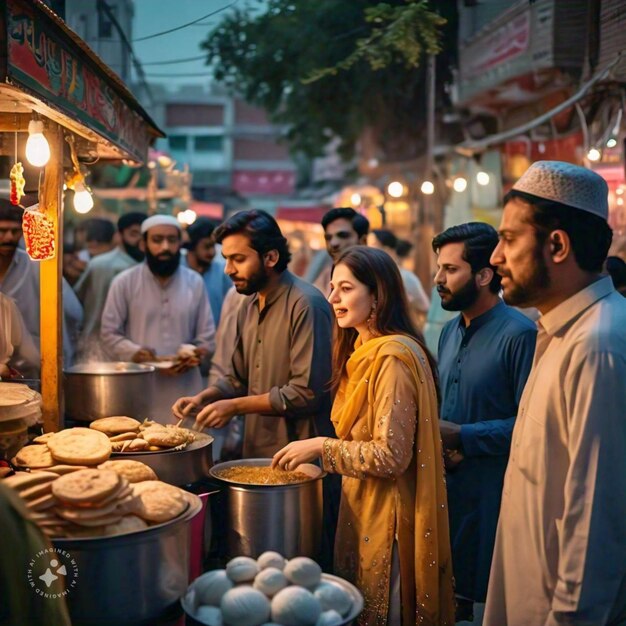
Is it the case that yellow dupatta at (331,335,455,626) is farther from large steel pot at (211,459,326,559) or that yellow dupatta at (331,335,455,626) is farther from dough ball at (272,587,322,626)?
dough ball at (272,587,322,626)

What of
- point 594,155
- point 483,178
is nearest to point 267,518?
point 594,155

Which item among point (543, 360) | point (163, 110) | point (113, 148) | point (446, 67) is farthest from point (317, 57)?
point (163, 110)

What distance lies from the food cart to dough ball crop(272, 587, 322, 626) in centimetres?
180

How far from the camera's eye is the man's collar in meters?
2.29

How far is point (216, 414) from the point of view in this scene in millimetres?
3695

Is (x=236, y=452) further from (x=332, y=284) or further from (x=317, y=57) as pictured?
(x=317, y=57)

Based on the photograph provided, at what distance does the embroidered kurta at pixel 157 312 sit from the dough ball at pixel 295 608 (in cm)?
407

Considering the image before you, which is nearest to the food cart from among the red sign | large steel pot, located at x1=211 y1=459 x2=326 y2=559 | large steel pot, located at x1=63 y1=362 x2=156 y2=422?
large steel pot, located at x1=63 y1=362 x2=156 y2=422

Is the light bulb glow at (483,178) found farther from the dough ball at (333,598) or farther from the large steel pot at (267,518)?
the dough ball at (333,598)

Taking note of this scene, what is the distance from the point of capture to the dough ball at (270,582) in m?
A: 2.10

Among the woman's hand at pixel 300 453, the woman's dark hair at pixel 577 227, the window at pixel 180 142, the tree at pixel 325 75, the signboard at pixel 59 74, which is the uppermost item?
the window at pixel 180 142

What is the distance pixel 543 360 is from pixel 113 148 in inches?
117

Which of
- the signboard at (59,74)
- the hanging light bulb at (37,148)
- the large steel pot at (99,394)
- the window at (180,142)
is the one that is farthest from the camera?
the window at (180,142)

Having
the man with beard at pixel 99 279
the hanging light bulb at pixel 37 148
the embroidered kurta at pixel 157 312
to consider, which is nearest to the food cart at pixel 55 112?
the hanging light bulb at pixel 37 148
